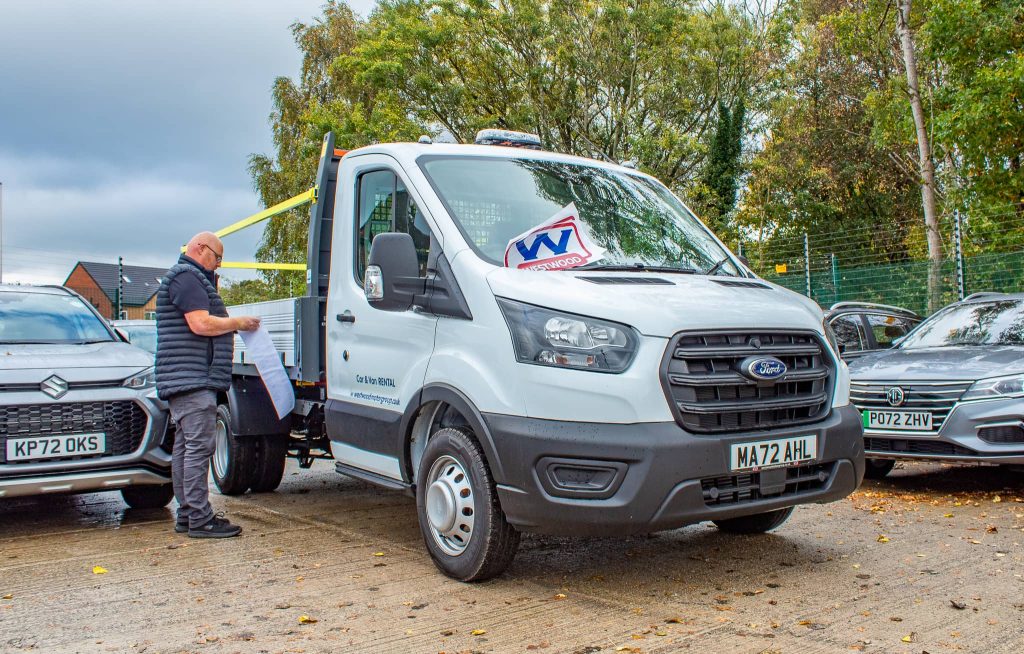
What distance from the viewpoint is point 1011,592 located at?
14.0ft

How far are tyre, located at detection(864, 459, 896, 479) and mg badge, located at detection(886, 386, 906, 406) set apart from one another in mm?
941

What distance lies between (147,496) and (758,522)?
4.40 meters

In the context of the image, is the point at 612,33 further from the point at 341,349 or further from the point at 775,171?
the point at 341,349

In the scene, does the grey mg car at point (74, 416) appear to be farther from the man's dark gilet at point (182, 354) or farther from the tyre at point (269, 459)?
the tyre at point (269, 459)

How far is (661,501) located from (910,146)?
28.2 metres

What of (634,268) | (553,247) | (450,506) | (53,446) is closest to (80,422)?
(53,446)

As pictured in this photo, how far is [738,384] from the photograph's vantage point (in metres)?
4.13

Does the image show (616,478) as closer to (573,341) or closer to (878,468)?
(573,341)

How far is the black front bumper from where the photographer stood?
3.93m

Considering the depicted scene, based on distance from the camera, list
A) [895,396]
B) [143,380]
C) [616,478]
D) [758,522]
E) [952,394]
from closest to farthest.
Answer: [616,478], [758,522], [143,380], [952,394], [895,396]

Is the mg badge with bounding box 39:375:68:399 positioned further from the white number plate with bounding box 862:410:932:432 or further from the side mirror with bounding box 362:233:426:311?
the white number plate with bounding box 862:410:932:432

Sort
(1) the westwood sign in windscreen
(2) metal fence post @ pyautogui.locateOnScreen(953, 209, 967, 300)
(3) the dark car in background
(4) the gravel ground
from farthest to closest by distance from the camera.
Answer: (2) metal fence post @ pyautogui.locateOnScreen(953, 209, 967, 300)
(3) the dark car in background
(1) the westwood sign in windscreen
(4) the gravel ground

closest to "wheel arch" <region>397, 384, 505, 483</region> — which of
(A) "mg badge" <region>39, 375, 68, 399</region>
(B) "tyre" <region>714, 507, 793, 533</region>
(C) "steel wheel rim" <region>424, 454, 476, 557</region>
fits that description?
(C) "steel wheel rim" <region>424, 454, 476, 557</region>

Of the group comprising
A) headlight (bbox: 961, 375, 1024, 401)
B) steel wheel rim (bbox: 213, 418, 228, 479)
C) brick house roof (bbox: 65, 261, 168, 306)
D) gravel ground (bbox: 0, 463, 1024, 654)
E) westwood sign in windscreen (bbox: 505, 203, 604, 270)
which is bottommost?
gravel ground (bbox: 0, 463, 1024, 654)
